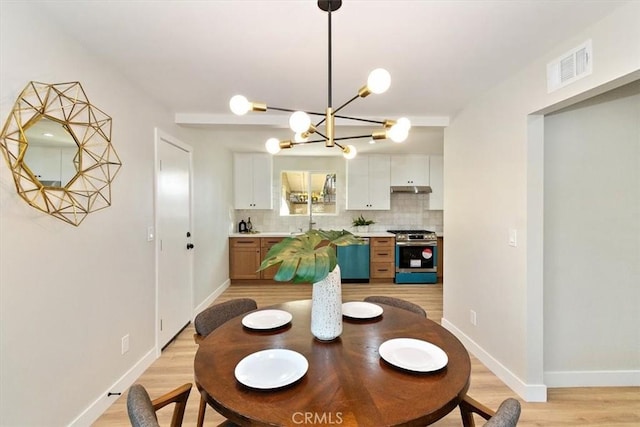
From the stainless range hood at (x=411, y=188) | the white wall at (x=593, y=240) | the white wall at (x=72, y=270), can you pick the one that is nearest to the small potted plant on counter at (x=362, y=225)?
the stainless range hood at (x=411, y=188)

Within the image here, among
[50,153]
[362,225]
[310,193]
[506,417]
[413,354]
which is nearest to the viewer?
[506,417]

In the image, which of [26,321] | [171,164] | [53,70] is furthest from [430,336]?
[171,164]

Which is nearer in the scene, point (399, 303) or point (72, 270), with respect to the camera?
point (72, 270)

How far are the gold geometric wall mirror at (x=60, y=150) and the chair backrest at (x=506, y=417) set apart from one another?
80.1 inches

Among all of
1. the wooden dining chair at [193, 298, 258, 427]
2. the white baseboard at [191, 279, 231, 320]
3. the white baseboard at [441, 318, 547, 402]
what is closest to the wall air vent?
the white baseboard at [441, 318, 547, 402]

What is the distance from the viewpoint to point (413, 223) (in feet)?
18.3

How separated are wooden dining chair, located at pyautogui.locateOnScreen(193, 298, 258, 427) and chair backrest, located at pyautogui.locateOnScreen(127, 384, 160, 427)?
1.88 feet

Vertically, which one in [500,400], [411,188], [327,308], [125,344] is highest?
[411,188]

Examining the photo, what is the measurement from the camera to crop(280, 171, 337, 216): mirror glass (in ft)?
18.2

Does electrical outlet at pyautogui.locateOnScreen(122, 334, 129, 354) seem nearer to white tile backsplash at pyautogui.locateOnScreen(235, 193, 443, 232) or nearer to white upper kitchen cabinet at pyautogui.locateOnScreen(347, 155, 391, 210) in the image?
white tile backsplash at pyautogui.locateOnScreen(235, 193, 443, 232)

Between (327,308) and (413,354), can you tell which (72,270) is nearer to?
(327,308)

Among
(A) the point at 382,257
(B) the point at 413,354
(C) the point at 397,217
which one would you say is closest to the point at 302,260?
(B) the point at 413,354

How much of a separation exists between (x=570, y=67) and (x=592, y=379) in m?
2.17

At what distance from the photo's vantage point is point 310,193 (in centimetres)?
555
